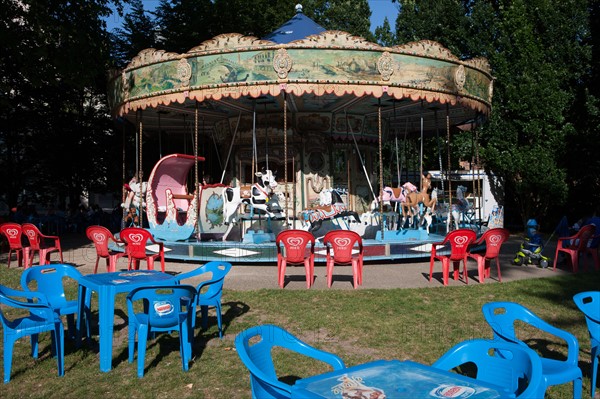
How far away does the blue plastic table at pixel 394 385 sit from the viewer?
248 cm

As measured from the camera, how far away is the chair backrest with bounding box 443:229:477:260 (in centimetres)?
900

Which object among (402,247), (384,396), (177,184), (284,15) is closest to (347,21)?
(284,15)

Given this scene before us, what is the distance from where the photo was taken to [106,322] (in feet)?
16.0

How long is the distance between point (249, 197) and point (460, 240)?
5.56 m

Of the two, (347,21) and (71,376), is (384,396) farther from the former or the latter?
(347,21)

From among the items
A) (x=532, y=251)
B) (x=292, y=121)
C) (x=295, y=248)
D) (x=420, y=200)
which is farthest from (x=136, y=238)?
(x=532, y=251)

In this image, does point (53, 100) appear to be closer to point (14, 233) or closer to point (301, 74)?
point (14, 233)

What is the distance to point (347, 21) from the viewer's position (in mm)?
34188

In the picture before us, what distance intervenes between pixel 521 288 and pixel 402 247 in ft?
10.9

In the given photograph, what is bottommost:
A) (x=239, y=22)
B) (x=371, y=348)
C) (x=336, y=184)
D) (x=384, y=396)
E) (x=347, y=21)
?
(x=371, y=348)

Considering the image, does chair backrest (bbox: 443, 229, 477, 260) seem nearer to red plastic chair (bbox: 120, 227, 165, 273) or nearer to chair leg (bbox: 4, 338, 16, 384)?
red plastic chair (bbox: 120, 227, 165, 273)

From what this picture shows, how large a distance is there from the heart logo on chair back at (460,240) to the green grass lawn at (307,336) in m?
0.76

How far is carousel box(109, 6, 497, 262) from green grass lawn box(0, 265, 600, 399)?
11.5 feet

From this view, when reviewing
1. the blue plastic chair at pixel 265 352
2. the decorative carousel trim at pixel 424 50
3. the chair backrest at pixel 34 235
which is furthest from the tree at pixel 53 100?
the blue plastic chair at pixel 265 352
